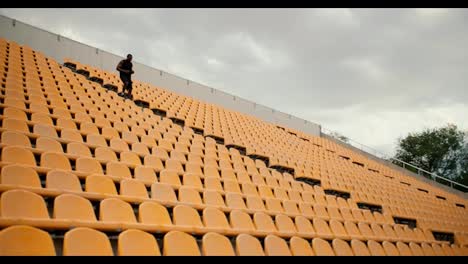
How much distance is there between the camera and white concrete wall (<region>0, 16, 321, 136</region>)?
691cm

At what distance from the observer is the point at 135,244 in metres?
1.65

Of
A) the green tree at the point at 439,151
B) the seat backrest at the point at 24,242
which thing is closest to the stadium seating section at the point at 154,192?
the seat backrest at the point at 24,242

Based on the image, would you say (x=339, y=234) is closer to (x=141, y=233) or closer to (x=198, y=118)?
(x=141, y=233)

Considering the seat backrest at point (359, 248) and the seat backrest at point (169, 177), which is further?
the seat backrest at point (169, 177)

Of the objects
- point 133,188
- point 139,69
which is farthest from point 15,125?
point 139,69

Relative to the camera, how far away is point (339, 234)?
118 inches

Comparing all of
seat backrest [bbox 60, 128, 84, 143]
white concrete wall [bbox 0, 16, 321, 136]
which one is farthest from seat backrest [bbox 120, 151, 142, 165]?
white concrete wall [bbox 0, 16, 321, 136]

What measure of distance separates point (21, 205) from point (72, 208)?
9.6 inches

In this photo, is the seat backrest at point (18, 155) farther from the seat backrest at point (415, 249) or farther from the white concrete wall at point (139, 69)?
the white concrete wall at point (139, 69)

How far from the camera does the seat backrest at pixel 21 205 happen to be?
160cm

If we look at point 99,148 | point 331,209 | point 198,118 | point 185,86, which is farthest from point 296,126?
point 99,148

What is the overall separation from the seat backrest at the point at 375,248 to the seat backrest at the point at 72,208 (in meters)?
2.07
